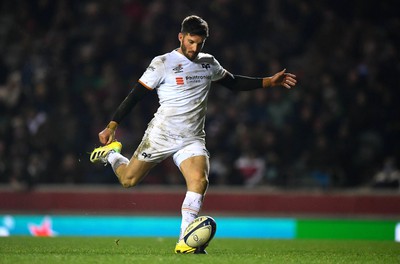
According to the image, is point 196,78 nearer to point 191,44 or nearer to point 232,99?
point 191,44

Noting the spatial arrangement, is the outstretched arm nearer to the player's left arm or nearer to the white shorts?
the white shorts

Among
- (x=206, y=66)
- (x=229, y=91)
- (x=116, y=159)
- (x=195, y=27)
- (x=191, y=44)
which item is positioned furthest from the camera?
(x=229, y=91)

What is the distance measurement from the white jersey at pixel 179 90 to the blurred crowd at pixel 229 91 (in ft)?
22.2

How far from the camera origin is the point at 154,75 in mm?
7984

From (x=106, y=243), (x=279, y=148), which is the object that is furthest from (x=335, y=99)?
(x=106, y=243)

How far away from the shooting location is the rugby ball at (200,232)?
759 cm

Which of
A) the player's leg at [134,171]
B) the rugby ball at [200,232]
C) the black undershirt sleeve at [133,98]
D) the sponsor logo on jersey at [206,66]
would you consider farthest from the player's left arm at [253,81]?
the rugby ball at [200,232]

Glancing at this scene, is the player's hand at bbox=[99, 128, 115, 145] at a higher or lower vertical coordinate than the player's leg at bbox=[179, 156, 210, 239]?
higher

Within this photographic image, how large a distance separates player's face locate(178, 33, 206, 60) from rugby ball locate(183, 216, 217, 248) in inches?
55.6

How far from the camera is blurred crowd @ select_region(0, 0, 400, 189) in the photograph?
14945 millimetres

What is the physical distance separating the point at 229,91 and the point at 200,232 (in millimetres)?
8847

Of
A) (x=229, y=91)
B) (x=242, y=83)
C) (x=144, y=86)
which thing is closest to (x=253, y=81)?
(x=242, y=83)

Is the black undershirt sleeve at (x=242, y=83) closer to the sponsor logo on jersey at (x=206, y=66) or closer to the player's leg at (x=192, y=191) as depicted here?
the sponsor logo on jersey at (x=206, y=66)

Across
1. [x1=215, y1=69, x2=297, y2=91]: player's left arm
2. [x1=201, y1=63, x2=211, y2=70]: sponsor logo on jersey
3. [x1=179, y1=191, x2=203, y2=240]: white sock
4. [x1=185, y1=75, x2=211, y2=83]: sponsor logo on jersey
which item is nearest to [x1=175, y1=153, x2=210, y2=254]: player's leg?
[x1=179, y1=191, x2=203, y2=240]: white sock
